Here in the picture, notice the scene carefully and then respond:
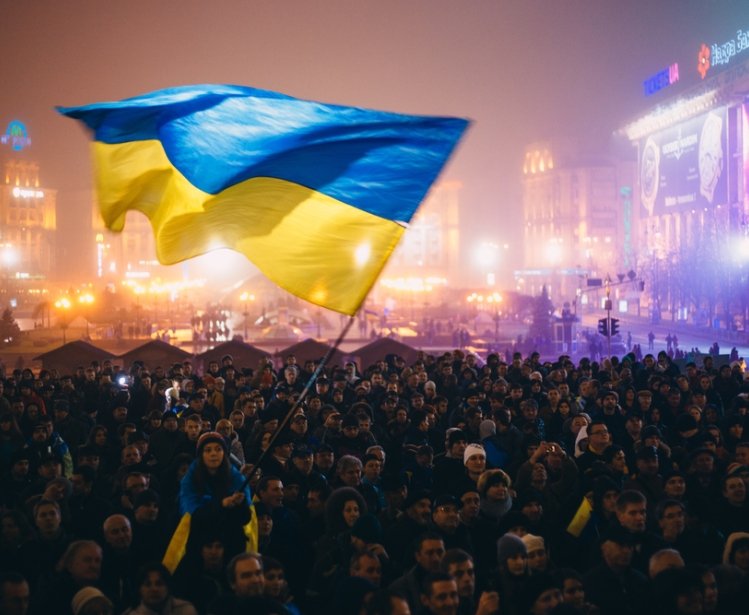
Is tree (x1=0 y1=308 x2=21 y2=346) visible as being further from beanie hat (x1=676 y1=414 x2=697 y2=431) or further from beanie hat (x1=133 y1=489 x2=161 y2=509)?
beanie hat (x1=133 y1=489 x2=161 y2=509)

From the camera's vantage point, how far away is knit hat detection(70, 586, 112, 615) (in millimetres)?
5488

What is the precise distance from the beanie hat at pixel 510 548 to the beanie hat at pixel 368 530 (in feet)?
2.97

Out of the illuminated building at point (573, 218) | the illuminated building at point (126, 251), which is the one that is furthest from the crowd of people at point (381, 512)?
the illuminated building at point (126, 251)

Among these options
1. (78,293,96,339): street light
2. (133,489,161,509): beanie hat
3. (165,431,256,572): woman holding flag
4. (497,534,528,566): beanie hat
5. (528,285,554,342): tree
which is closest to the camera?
(497,534,528,566): beanie hat

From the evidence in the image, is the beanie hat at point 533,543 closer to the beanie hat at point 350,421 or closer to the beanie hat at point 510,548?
the beanie hat at point 510,548

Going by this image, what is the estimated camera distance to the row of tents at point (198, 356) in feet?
78.2

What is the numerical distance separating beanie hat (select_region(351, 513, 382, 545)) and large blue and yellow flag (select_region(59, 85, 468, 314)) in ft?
4.88

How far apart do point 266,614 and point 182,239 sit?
3.73 meters

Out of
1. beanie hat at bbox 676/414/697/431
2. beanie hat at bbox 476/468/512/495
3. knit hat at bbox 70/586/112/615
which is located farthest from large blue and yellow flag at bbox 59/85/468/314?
beanie hat at bbox 676/414/697/431

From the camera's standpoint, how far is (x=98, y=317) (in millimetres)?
54844

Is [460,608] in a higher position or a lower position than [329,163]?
lower

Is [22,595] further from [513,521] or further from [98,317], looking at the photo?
[98,317]

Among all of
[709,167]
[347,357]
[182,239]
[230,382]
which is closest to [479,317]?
[709,167]

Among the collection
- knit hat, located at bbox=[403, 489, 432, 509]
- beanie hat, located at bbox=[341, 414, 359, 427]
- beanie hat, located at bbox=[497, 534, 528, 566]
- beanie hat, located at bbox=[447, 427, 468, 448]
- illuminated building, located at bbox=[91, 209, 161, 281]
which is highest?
illuminated building, located at bbox=[91, 209, 161, 281]
